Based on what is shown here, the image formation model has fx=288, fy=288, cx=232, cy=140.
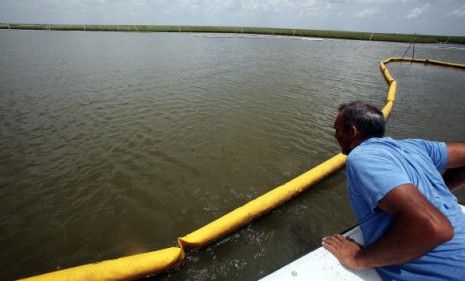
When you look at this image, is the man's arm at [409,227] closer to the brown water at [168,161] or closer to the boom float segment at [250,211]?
the brown water at [168,161]

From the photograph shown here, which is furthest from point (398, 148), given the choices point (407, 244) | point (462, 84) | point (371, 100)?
point (462, 84)

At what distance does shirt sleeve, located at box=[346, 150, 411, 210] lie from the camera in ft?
5.08

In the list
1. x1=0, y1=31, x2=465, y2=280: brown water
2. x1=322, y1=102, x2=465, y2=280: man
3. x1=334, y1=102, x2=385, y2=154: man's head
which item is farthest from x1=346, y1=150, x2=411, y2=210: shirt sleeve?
x1=0, y1=31, x2=465, y2=280: brown water

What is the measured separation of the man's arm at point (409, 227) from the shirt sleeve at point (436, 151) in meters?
0.82

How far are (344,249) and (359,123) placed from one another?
0.94m

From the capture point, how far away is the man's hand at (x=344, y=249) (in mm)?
2045

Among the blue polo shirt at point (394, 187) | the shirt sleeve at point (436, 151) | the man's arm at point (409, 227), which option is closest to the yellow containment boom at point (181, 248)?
the blue polo shirt at point (394, 187)

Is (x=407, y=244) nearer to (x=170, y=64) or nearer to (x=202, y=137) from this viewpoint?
(x=202, y=137)

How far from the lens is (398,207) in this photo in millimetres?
1529

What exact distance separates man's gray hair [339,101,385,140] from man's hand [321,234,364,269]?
0.81 metres

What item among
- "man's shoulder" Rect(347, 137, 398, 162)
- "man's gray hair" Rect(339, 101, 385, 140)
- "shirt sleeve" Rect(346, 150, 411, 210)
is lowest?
"shirt sleeve" Rect(346, 150, 411, 210)

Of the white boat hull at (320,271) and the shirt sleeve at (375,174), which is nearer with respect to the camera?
the shirt sleeve at (375,174)

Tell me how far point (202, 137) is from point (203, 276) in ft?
12.9

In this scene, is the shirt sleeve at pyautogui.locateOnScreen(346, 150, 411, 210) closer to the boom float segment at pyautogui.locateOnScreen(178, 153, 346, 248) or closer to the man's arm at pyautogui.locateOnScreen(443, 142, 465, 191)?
the man's arm at pyautogui.locateOnScreen(443, 142, 465, 191)
